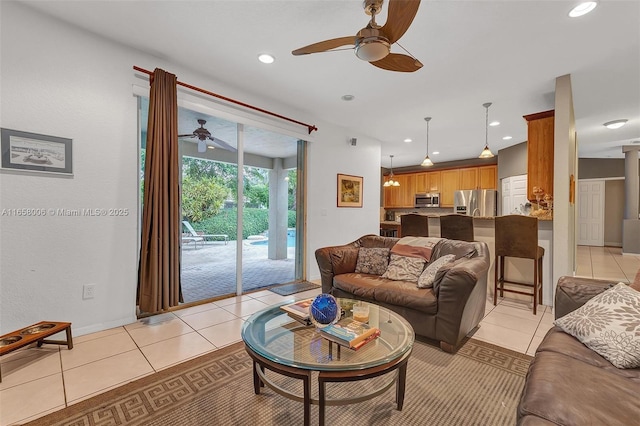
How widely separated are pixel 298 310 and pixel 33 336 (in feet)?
6.14

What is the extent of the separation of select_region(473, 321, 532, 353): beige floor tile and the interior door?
8.14 metres

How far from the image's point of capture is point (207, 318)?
9.57 feet

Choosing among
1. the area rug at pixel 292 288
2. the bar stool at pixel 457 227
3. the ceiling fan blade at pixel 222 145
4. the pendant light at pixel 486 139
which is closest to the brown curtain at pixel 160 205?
the ceiling fan blade at pixel 222 145

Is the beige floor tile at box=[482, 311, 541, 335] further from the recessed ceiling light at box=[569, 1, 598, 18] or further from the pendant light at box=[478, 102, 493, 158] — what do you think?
the recessed ceiling light at box=[569, 1, 598, 18]

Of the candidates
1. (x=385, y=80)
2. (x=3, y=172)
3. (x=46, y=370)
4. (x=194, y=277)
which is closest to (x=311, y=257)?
(x=194, y=277)

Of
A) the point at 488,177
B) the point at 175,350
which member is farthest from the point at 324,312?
Answer: the point at 488,177

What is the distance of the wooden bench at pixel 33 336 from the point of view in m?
1.85

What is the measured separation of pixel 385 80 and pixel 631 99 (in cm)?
352

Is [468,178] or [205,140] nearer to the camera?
[205,140]

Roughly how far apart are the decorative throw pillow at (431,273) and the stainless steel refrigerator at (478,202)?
5.27 meters

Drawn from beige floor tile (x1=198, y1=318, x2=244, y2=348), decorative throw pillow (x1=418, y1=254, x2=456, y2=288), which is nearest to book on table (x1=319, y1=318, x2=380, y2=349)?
decorative throw pillow (x1=418, y1=254, x2=456, y2=288)

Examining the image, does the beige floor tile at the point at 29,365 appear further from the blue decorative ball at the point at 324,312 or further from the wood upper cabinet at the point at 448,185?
the wood upper cabinet at the point at 448,185

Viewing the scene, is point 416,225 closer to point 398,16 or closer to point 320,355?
point 398,16

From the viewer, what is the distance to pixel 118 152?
8.80ft
